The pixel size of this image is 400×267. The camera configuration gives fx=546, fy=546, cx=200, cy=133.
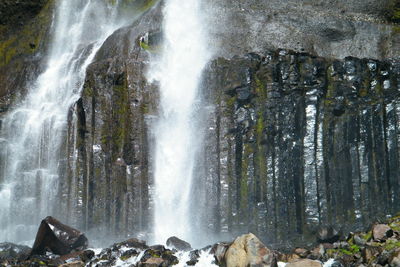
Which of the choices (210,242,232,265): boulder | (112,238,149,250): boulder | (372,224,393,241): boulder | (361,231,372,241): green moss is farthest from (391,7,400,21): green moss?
(112,238,149,250): boulder

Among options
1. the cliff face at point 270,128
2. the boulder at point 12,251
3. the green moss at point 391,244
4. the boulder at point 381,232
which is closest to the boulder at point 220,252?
the cliff face at point 270,128

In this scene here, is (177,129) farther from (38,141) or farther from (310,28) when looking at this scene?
(310,28)

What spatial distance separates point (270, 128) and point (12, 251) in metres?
11.2

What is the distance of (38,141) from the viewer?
25375 millimetres

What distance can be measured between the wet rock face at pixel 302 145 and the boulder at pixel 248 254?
4686mm

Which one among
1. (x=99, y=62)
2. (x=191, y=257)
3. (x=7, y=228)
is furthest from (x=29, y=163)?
(x=191, y=257)

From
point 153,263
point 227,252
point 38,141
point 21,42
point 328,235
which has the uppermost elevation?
point 21,42

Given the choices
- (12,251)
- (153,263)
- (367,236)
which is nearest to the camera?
(367,236)

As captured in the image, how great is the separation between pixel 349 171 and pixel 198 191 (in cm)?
609

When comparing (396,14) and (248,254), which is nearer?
(248,254)

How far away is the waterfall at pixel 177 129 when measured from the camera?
74.1 feet

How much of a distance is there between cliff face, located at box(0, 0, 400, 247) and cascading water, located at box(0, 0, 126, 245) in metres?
0.94

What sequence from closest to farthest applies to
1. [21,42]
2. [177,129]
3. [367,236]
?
1. [367,236]
2. [177,129]
3. [21,42]

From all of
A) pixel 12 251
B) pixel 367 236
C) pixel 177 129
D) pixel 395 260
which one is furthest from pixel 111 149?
pixel 395 260
